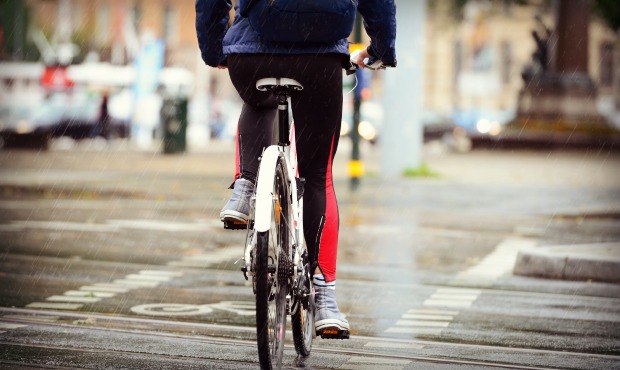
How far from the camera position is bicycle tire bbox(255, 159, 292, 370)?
4.34 metres

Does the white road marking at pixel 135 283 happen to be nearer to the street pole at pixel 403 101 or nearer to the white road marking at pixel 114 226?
the white road marking at pixel 114 226

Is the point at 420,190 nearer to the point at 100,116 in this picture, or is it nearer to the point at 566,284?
the point at 566,284

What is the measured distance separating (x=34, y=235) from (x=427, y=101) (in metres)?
71.4

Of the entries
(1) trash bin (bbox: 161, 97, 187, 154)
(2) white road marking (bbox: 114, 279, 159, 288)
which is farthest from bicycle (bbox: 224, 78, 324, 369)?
(1) trash bin (bbox: 161, 97, 187, 154)

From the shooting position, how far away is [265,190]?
14.6 feet

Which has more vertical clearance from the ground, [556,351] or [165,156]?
[556,351]

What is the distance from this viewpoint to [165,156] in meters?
31.1

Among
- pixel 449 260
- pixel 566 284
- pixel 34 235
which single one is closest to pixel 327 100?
pixel 566 284

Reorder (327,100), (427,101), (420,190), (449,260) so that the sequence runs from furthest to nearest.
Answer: (427,101), (420,190), (449,260), (327,100)

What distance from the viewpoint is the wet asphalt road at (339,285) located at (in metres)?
5.54

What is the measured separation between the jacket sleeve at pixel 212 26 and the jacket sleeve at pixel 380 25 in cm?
55

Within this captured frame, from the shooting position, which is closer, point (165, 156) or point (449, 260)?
point (449, 260)

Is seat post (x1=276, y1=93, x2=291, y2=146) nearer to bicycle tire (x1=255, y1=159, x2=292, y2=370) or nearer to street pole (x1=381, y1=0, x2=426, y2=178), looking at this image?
bicycle tire (x1=255, y1=159, x2=292, y2=370)

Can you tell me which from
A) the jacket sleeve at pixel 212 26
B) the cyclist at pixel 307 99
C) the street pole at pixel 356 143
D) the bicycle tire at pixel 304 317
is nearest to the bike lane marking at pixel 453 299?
the bicycle tire at pixel 304 317
